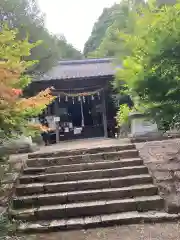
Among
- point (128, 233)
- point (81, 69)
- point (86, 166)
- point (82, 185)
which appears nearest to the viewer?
point (128, 233)

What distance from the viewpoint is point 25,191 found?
566cm

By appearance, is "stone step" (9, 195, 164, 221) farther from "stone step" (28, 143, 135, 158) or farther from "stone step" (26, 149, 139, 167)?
"stone step" (28, 143, 135, 158)

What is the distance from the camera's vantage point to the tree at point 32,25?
1054 cm

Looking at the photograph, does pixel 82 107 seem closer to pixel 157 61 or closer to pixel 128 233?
pixel 157 61

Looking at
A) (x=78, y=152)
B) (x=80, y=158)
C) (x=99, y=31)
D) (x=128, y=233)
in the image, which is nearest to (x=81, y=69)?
(x=78, y=152)

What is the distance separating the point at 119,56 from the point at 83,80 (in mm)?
8386

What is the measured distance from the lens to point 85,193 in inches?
212

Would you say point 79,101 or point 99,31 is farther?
point 99,31

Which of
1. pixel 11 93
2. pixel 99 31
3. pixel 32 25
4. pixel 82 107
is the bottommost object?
pixel 82 107

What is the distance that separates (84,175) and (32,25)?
295 inches

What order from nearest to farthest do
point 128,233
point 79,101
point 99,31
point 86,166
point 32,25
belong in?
point 128,233 < point 86,166 < point 32,25 < point 79,101 < point 99,31

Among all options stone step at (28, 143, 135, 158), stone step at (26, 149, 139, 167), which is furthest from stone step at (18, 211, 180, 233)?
stone step at (28, 143, 135, 158)

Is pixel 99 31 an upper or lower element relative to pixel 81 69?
upper

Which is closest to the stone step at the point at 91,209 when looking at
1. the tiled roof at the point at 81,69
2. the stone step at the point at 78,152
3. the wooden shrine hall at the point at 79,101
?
the stone step at the point at 78,152
